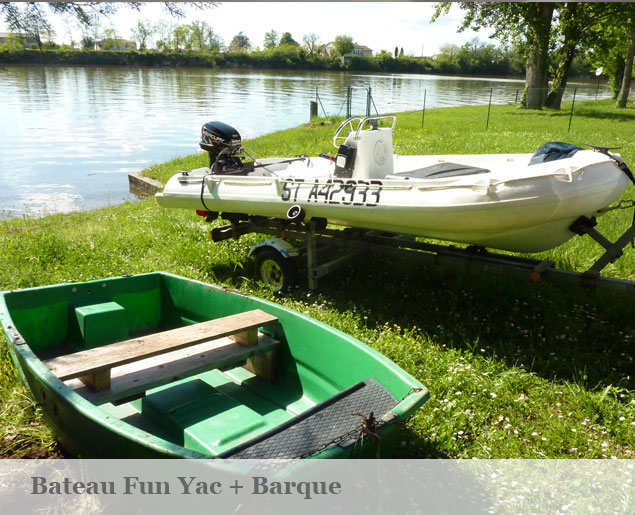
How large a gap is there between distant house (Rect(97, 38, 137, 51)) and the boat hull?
66.8 m

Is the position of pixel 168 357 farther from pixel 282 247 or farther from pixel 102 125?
pixel 102 125

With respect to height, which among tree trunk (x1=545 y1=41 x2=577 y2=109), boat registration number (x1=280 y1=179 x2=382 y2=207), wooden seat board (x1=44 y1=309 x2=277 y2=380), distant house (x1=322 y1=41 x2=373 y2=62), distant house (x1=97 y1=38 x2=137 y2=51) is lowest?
wooden seat board (x1=44 y1=309 x2=277 y2=380)

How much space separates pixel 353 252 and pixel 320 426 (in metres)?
3.35

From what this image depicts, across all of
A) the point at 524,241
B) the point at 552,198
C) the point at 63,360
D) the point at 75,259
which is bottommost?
the point at 75,259

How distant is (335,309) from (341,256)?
2.41 feet

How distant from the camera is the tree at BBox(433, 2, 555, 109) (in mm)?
24391

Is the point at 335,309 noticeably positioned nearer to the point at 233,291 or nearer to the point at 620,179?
the point at 233,291

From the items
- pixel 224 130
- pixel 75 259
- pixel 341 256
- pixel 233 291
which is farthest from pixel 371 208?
pixel 75 259

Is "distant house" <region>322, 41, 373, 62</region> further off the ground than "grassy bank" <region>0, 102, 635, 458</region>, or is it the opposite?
"distant house" <region>322, 41, 373, 62</region>

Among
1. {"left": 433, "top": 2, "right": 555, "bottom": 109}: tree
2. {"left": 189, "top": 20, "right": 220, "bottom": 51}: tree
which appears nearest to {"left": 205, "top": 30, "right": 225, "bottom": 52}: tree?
{"left": 189, "top": 20, "right": 220, "bottom": 51}: tree

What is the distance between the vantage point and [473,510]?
298 cm

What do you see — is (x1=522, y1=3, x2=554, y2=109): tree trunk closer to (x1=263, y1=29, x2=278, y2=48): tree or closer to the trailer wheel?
the trailer wheel

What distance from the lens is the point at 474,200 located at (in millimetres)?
4453

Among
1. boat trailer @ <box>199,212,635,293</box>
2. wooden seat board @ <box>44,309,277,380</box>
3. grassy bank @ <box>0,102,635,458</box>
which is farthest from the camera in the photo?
boat trailer @ <box>199,212,635,293</box>
